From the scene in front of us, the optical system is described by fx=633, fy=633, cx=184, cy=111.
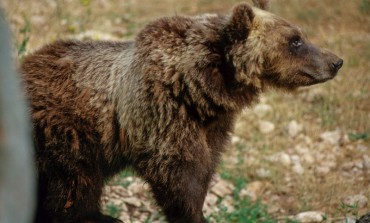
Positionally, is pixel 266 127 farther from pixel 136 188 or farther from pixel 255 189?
pixel 136 188

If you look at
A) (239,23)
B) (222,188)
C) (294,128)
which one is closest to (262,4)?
(239,23)

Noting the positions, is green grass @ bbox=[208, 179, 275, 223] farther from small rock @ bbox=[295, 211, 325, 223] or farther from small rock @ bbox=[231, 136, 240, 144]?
small rock @ bbox=[231, 136, 240, 144]

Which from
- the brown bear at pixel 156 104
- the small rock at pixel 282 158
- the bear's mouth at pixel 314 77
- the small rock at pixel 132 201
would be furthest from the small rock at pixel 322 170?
the brown bear at pixel 156 104

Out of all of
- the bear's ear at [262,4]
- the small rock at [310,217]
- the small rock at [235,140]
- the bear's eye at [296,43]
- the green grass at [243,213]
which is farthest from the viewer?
the small rock at [235,140]

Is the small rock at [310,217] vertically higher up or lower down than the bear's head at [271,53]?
lower down

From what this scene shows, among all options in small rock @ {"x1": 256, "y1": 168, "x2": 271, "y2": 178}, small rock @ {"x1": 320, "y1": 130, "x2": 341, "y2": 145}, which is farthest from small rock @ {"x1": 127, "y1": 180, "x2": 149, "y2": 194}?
small rock @ {"x1": 320, "y1": 130, "x2": 341, "y2": 145}

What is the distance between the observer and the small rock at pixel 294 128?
24.4 ft

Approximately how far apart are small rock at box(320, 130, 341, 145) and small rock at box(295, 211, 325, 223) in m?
1.70

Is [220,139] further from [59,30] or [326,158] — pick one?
[59,30]

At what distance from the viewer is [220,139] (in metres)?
4.57

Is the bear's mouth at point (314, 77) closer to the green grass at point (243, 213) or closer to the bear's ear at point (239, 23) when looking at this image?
the bear's ear at point (239, 23)

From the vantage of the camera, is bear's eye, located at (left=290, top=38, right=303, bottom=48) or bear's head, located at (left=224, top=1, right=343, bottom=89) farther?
bear's eye, located at (left=290, top=38, right=303, bottom=48)

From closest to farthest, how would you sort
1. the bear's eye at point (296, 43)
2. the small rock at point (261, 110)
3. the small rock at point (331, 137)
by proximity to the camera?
1. the bear's eye at point (296, 43)
2. the small rock at point (331, 137)
3. the small rock at point (261, 110)

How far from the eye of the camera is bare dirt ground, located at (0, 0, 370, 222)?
6070mm
